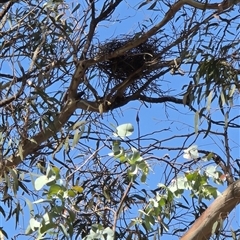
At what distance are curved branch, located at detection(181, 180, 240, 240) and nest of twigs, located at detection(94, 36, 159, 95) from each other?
0.92 m

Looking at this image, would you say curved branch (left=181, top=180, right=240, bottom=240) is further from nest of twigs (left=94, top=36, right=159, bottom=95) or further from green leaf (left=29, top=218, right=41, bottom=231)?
nest of twigs (left=94, top=36, right=159, bottom=95)

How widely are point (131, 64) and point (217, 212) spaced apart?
3.29 feet

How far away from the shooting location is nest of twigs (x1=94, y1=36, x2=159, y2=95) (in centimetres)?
314

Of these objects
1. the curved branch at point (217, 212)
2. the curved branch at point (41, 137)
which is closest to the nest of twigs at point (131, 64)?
the curved branch at point (41, 137)

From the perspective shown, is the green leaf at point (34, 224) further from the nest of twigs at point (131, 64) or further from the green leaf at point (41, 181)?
the nest of twigs at point (131, 64)

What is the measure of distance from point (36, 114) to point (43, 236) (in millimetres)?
732

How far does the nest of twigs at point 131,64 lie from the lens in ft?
10.3

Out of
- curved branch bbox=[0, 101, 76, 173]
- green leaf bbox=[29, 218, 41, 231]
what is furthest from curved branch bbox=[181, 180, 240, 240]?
curved branch bbox=[0, 101, 76, 173]

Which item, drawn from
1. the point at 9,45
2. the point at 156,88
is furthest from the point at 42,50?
the point at 156,88

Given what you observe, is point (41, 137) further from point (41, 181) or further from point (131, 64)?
point (41, 181)

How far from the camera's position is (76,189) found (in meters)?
2.35

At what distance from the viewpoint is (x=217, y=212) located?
94.2 inches

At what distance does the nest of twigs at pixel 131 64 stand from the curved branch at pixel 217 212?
3.01ft

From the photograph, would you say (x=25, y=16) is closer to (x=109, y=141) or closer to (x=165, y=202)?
(x=109, y=141)
